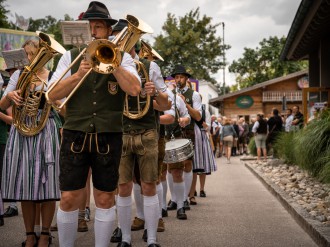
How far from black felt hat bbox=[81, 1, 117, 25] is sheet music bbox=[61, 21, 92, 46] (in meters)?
0.08

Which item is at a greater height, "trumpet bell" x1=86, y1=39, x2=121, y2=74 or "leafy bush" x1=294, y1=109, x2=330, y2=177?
"trumpet bell" x1=86, y1=39, x2=121, y2=74

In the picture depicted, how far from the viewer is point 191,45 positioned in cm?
5016

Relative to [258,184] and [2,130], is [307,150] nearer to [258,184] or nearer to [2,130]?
[258,184]

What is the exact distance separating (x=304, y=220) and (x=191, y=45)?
4362 cm

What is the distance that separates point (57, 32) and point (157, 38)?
1676cm

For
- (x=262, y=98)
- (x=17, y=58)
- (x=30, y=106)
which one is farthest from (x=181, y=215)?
(x=262, y=98)

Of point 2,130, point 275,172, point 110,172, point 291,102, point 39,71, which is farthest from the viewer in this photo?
point 291,102

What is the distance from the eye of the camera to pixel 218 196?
11078 mm

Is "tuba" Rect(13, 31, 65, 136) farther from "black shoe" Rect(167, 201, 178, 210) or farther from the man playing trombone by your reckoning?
"black shoe" Rect(167, 201, 178, 210)

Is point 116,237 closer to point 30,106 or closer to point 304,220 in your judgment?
point 30,106

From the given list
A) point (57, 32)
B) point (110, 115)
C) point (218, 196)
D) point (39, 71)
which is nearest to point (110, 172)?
point (110, 115)

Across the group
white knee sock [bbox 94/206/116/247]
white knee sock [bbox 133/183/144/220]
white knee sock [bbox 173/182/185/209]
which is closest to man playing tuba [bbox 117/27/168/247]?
white knee sock [bbox 133/183/144/220]

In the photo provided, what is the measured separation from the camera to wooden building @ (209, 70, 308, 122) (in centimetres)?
4609

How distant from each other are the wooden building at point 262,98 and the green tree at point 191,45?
172 inches
